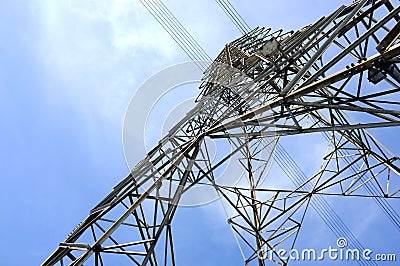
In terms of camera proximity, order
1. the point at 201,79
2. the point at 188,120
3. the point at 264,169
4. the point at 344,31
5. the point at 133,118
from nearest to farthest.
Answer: the point at 133,118 → the point at 344,31 → the point at 188,120 → the point at 264,169 → the point at 201,79

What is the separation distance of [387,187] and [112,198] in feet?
25.7

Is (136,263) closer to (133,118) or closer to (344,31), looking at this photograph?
(133,118)

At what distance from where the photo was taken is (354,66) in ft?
17.2

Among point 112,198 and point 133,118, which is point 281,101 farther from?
point 112,198

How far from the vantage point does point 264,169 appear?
1091cm

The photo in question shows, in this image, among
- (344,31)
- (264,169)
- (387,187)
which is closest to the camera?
(344,31)

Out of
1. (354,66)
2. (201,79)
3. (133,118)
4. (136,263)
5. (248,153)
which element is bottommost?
(136,263)

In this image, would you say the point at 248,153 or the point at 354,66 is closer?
the point at 354,66

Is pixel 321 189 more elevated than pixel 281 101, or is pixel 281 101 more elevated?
pixel 321 189

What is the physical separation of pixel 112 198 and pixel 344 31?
708cm

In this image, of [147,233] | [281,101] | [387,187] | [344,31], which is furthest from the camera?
[387,187]

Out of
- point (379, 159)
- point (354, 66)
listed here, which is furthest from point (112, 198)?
point (379, 159)

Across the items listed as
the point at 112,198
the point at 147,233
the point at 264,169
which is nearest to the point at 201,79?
the point at 264,169

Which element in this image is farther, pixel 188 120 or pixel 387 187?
pixel 387 187
